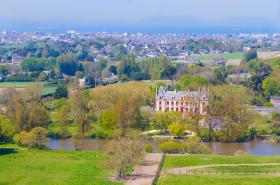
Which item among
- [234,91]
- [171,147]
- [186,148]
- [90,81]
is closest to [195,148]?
[186,148]

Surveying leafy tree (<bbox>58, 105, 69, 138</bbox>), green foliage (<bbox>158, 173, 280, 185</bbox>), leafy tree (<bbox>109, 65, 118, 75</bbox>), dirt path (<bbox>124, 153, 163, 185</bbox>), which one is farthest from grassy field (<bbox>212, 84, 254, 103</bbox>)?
leafy tree (<bbox>109, 65, 118, 75</bbox>)

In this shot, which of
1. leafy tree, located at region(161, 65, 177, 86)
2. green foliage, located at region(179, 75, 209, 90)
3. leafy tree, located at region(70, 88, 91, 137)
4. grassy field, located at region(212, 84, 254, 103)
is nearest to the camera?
leafy tree, located at region(70, 88, 91, 137)

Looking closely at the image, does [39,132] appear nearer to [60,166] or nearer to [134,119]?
[60,166]

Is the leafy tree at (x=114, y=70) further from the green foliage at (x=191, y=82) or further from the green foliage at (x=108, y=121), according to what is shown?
the green foliage at (x=108, y=121)

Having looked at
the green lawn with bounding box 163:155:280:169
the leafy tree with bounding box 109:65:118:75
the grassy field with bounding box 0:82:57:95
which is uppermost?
the green lawn with bounding box 163:155:280:169

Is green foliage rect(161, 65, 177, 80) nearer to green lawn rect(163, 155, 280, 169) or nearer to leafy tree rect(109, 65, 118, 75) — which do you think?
leafy tree rect(109, 65, 118, 75)

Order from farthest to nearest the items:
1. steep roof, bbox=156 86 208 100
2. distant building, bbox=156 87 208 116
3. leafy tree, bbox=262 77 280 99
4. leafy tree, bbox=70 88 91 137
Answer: leafy tree, bbox=262 77 280 99 → steep roof, bbox=156 86 208 100 → distant building, bbox=156 87 208 116 → leafy tree, bbox=70 88 91 137
